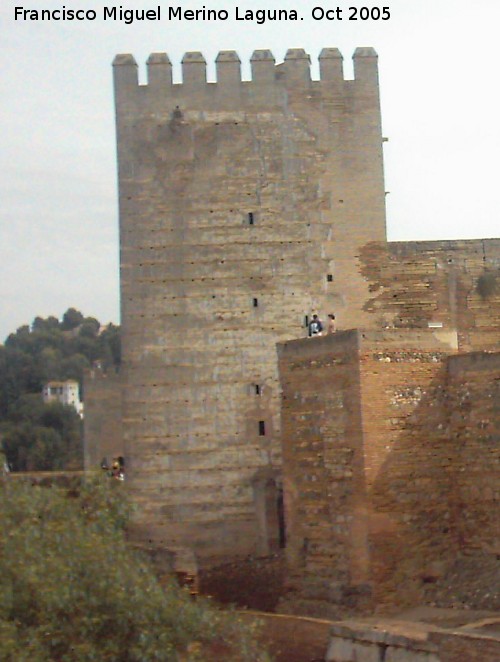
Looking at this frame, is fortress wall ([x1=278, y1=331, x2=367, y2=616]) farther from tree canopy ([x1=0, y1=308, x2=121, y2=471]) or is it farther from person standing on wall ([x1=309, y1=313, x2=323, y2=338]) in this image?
tree canopy ([x1=0, y1=308, x2=121, y2=471])

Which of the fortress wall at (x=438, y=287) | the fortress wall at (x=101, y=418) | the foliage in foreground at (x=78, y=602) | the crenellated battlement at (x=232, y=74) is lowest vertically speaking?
the foliage in foreground at (x=78, y=602)

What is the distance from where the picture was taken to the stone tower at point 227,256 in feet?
73.7

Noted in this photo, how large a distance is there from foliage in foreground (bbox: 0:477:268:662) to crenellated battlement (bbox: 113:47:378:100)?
1193 cm

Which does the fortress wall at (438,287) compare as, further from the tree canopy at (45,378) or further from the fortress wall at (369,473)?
the tree canopy at (45,378)

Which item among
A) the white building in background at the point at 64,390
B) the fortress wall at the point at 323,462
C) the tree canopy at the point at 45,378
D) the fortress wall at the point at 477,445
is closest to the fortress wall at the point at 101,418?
the fortress wall at the point at 323,462

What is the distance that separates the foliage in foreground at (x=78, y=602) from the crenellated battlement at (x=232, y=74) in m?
11.9

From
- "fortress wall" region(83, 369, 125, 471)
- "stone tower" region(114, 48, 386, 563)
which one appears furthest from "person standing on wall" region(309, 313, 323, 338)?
"fortress wall" region(83, 369, 125, 471)

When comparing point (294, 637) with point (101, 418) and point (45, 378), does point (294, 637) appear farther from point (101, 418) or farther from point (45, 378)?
point (45, 378)

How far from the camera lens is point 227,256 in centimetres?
2281

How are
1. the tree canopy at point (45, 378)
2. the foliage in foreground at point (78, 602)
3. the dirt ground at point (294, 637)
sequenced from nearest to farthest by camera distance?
the foliage in foreground at point (78, 602) → the dirt ground at point (294, 637) → the tree canopy at point (45, 378)

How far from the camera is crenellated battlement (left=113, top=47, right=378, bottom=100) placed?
2334cm

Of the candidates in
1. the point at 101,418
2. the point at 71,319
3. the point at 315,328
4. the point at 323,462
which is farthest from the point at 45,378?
the point at 323,462

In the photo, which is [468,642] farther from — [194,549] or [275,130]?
[275,130]

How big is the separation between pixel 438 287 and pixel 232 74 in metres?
5.49
